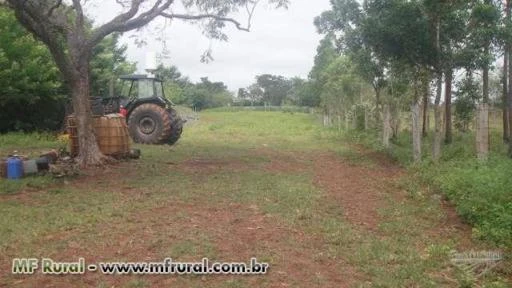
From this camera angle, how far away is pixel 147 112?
1839 centimetres

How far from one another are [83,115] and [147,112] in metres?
6.57

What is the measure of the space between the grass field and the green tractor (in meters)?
6.07

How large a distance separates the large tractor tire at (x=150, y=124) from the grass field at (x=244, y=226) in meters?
5.99

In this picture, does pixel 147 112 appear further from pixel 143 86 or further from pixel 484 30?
pixel 484 30

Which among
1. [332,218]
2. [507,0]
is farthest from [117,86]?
[332,218]

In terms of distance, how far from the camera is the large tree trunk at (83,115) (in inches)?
464

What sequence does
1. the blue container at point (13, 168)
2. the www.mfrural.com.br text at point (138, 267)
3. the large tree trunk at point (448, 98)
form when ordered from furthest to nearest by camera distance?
the large tree trunk at point (448, 98) < the blue container at point (13, 168) < the www.mfrural.com.br text at point (138, 267)

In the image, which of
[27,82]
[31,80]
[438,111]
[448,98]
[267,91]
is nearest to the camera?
[438,111]

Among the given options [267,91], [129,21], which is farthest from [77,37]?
[267,91]

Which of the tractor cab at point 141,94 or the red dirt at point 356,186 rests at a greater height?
the tractor cab at point 141,94

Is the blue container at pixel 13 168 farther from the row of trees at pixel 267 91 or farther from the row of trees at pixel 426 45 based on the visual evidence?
the row of trees at pixel 267 91

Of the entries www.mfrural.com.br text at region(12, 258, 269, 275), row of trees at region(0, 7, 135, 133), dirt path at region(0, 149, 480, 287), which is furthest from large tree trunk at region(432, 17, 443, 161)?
row of trees at region(0, 7, 135, 133)

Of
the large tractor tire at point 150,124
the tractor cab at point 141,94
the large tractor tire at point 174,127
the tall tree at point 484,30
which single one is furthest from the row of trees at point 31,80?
the tall tree at point 484,30

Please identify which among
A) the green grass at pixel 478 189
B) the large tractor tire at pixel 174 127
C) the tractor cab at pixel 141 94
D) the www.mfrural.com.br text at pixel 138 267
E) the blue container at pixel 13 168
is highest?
the tractor cab at pixel 141 94
